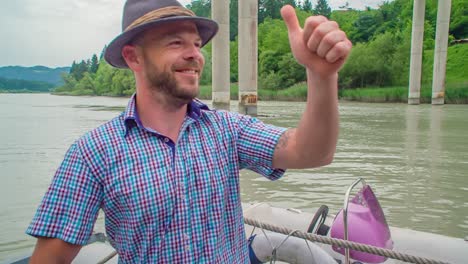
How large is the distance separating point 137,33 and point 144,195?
0.53 metres

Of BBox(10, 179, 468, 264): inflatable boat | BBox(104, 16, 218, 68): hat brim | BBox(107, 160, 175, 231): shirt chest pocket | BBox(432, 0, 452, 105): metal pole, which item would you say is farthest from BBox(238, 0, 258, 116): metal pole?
BBox(107, 160, 175, 231): shirt chest pocket

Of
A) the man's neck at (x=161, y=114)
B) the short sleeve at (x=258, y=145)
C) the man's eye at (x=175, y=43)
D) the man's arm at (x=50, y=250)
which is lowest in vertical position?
the man's arm at (x=50, y=250)

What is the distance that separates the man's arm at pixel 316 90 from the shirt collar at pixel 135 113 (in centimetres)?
30

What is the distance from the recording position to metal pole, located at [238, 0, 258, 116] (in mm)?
20703

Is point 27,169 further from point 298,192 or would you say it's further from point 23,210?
point 298,192

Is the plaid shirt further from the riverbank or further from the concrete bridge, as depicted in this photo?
the riverbank

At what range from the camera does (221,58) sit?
19.8m

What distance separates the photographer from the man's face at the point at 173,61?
144 centimetres

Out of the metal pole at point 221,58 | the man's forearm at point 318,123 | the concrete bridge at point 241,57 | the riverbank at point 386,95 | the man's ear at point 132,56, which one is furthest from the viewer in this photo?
the riverbank at point 386,95

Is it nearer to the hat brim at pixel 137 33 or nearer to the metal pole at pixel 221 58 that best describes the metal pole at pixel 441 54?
the metal pole at pixel 221 58

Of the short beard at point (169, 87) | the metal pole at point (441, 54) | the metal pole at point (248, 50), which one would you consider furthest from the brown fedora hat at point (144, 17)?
the metal pole at point (441, 54)

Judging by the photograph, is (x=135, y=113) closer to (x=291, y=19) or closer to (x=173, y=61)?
(x=173, y=61)

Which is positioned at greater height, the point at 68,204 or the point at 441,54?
the point at 441,54

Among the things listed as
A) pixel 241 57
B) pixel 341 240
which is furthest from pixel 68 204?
pixel 241 57
